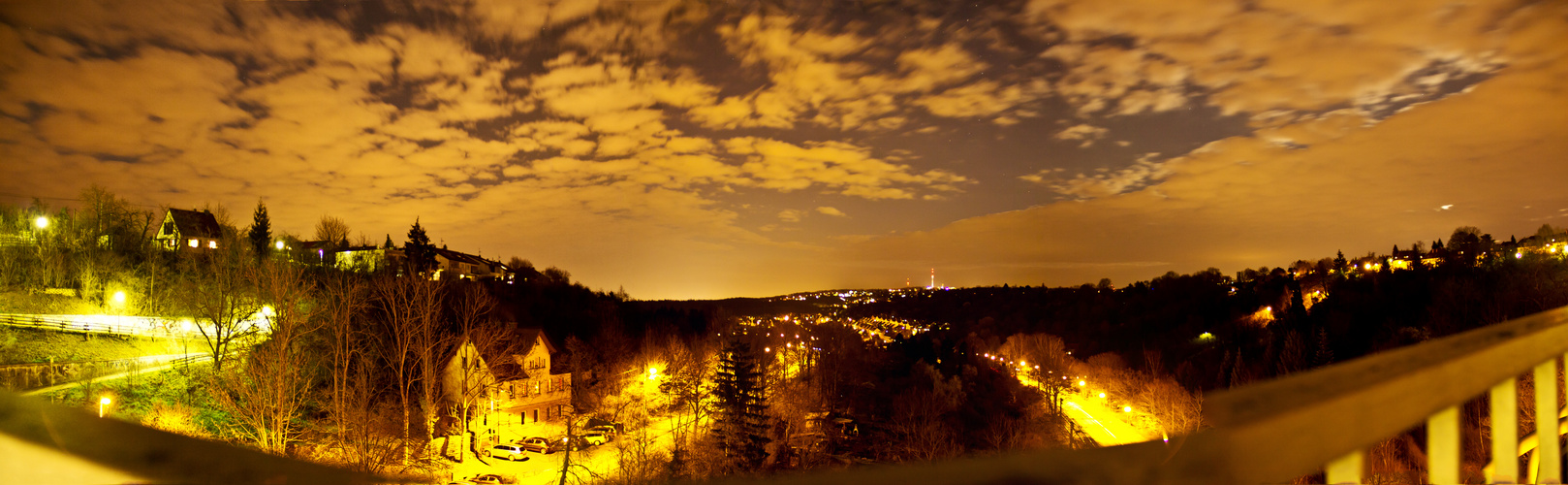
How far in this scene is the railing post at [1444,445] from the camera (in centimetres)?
158

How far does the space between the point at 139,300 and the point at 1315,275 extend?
124 metres

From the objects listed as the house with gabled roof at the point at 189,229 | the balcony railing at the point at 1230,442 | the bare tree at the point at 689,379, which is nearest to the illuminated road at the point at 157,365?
the house with gabled roof at the point at 189,229

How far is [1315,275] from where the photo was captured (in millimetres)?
92812

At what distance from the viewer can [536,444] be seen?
30672 millimetres

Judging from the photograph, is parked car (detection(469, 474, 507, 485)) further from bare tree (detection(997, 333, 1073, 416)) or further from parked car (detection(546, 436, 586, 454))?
bare tree (detection(997, 333, 1073, 416))

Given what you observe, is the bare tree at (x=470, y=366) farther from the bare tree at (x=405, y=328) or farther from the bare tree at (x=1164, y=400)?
the bare tree at (x=1164, y=400)

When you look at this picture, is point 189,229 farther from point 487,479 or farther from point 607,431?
point 487,479

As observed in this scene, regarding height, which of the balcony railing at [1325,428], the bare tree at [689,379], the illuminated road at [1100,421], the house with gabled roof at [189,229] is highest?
the house with gabled roof at [189,229]

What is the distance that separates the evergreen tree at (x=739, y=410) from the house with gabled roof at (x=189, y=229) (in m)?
35.0

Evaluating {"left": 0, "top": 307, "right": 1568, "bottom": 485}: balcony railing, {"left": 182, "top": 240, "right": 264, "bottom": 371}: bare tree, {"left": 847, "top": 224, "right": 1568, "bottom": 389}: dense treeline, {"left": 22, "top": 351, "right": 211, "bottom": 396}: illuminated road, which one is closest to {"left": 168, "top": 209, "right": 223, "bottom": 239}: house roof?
{"left": 22, "top": 351, "right": 211, "bottom": 396}: illuminated road

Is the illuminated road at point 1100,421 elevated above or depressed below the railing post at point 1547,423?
below

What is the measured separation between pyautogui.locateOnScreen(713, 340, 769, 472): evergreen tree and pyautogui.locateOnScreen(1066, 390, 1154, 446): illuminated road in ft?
80.9

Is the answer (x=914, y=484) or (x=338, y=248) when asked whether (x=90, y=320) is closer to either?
(x=338, y=248)

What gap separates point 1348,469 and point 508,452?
32341 millimetres
